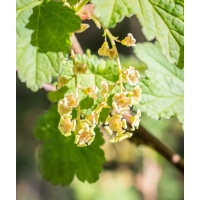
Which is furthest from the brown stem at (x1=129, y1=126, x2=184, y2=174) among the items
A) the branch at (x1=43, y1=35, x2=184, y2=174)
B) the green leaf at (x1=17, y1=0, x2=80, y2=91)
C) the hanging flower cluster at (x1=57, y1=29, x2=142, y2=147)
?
the green leaf at (x1=17, y1=0, x2=80, y2=91)

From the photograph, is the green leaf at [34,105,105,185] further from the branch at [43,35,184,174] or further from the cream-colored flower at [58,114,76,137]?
the cream-colored flower at [58,114,76,137]

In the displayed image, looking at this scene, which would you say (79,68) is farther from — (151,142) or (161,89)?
(151,142)

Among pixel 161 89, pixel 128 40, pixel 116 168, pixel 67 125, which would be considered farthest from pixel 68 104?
pixel 116 168

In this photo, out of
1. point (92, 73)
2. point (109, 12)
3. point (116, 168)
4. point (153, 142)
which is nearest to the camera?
point (109, 12)

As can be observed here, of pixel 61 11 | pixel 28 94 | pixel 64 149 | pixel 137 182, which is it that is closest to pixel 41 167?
pixel 64 149

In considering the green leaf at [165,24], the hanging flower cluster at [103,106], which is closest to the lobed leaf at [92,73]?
the hanging flower cluster at [103,106]

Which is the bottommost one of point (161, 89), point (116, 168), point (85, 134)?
point (116, 168)

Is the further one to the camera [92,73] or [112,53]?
[92,73]

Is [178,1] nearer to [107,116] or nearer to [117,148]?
[107,116]

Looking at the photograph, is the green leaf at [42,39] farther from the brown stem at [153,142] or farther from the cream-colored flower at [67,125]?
the brown stem at [153,142]
